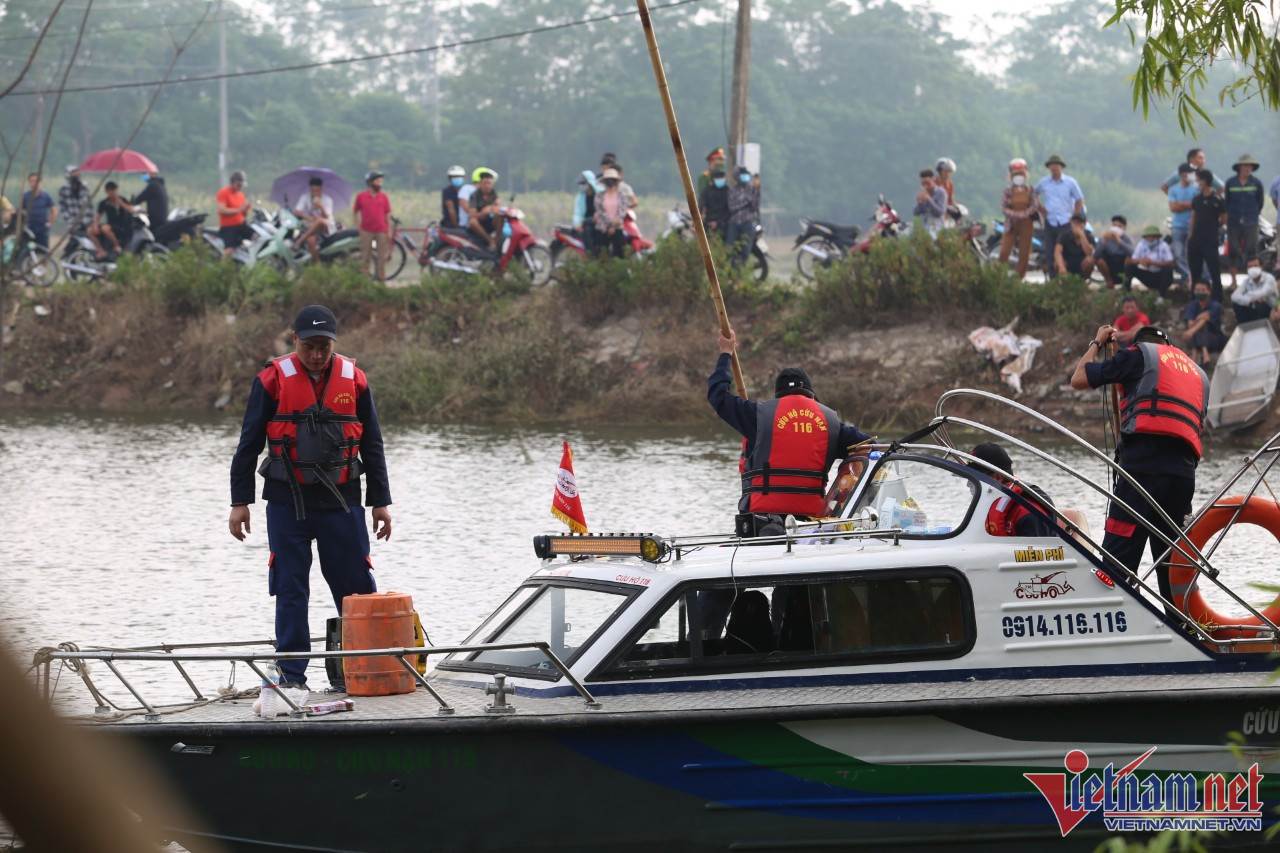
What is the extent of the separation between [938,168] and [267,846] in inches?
844

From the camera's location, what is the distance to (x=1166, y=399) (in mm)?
8172

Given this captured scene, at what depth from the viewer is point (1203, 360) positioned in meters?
21.5

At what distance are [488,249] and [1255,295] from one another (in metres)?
11.8

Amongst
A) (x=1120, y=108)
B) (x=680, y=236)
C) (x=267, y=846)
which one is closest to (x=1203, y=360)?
(x=680, y=236)

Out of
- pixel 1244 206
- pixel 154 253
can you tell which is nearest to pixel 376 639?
pixel 1244 206

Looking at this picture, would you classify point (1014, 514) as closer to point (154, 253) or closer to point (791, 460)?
point (791, 460)

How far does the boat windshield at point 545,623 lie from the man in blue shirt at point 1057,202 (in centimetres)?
1749

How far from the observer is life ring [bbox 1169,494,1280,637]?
25.1 feet

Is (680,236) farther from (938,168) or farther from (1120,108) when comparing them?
(1120,108)

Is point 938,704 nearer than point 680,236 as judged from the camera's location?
Yes

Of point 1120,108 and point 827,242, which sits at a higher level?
point 1120,108

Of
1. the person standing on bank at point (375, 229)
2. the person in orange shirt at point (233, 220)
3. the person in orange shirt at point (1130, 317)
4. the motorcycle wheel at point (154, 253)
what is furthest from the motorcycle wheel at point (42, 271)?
the person in orange shirt at point (1130, 317)

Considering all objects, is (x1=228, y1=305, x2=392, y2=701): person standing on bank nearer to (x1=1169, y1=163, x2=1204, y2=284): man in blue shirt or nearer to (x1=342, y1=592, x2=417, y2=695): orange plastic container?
(x1=342, y1=592, x2=417, y2=695): orange plastic container

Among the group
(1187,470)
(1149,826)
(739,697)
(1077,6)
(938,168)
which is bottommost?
(1149,826)
